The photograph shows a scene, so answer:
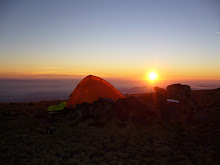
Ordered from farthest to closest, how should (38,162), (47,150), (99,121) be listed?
(99,121), (47,150), (38,162)

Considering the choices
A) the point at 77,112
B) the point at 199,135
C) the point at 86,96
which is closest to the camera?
the point at 199,135

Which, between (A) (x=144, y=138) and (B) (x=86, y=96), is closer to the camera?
(A) (x=144, y=138)

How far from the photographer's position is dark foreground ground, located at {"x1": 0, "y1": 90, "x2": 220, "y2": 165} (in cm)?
456

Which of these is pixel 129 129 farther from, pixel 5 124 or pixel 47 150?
pixel 5 124

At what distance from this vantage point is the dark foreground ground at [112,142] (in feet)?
15.0

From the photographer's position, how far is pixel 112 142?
573 cm

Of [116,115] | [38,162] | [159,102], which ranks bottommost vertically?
[38,162]

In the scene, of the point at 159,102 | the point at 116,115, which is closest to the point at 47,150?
the point at 116,115

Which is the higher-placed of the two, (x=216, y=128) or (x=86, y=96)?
(x=86, y=96)

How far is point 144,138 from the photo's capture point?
610 centimetres

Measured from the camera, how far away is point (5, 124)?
7.91m

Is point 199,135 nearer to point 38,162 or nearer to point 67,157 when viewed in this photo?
point 67,157

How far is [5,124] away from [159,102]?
7.83 m

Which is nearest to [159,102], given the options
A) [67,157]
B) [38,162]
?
[67,157]
